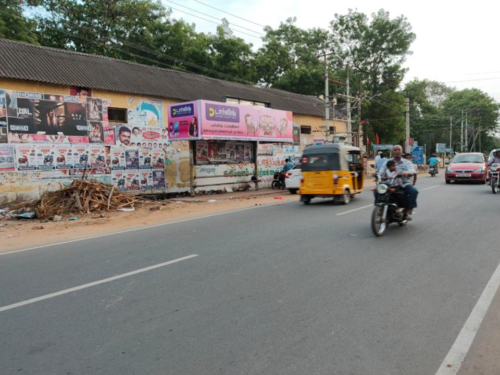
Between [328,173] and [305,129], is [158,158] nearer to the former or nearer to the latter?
[328,173]

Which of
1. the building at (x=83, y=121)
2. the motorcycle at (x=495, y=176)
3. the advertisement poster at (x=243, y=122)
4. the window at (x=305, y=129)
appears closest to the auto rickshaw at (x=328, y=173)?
the advertisement poster at (x=243, y=122)

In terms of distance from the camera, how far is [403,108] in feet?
161

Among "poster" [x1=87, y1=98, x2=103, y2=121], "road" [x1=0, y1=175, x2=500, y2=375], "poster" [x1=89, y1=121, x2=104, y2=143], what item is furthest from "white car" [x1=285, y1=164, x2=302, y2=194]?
"road" [x1=0, y1=175, x2=500, y2=375]

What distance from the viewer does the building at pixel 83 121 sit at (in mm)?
13953

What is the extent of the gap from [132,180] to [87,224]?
22.5 feet

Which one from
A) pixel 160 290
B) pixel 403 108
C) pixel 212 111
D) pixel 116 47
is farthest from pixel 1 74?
pixel 403 108

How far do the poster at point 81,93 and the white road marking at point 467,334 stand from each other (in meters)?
15.5

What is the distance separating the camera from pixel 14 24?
24125 millimetres

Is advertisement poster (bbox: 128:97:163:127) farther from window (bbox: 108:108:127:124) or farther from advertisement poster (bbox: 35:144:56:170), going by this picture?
advertisement poster (bbox: 35:144:56:170)

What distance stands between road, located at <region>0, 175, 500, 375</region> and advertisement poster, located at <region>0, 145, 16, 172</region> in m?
7.73

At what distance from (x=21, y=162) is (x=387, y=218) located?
41.6ft

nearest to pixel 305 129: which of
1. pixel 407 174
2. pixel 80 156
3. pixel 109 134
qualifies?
pixel 109 134

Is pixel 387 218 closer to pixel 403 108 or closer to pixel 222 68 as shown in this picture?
pixel 222 68

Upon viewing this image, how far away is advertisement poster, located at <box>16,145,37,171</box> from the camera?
1393 cm
